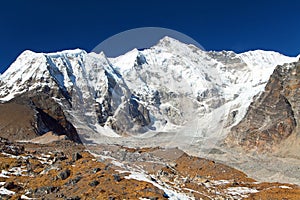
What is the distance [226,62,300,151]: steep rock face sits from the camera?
382ft

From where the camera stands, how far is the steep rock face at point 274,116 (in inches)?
4584

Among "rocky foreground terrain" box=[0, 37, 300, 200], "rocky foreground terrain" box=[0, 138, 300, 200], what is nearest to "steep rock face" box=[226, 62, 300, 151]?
"rocky foreground terrain" box=[0, 37, 300, 200]

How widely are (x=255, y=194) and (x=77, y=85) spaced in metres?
174

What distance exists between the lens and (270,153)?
367 ft

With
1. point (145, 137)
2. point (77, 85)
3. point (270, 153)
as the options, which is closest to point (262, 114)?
point (270, 153)

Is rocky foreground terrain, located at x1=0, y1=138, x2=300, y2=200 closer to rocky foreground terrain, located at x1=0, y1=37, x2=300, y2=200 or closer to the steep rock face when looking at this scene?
rocky foreground terrain, located at x1=0, y1=37, x2=300, y2=200

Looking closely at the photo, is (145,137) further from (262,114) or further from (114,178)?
→ (114,178)

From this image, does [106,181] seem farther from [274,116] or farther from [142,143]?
[274,116]

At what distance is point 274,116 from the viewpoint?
419 ft

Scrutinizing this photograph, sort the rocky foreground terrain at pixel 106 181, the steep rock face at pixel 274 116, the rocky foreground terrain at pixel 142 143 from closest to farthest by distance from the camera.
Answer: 1. the rocky foreground terrain at pixel 106 181
2. the rocky foreground terrain at pixel 142 143
3. the steep rock face at pixel 274 116

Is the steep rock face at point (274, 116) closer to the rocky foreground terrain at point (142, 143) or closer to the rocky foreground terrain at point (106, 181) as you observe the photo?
the rocky foreground terrain at point (142, 143)

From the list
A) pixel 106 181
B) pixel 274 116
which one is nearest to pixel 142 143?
pixel 274 116

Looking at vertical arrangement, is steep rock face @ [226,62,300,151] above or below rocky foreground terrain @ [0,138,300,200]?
above

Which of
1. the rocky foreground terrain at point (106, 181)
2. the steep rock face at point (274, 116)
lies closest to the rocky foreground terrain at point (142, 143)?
the rocky foreground terrain at point (106, 181)
